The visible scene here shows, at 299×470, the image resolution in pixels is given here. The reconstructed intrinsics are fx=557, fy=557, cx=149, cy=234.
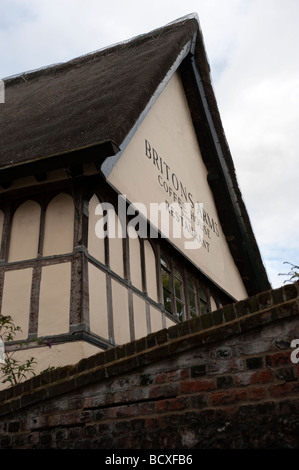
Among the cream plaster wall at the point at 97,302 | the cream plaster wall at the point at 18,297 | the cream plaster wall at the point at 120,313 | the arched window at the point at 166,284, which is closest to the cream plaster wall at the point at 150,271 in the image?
the arched window at the point at 166,284

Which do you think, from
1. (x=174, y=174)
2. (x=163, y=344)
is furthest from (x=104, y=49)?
(x=163, y=344)

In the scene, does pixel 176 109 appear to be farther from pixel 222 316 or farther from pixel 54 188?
pixel 222 316

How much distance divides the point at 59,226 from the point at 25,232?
496 mm

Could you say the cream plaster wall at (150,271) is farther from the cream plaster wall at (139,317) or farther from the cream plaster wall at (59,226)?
the cream plaster wall at (59,226)

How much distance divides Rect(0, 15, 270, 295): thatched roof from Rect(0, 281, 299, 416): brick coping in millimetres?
3092

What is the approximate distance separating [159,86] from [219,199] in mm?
3864

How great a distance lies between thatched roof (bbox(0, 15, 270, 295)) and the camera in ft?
22.6

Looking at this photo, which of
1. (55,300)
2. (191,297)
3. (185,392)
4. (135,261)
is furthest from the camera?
(191,297)

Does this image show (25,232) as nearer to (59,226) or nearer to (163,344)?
(59,226)

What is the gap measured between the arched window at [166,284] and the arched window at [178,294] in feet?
0.50

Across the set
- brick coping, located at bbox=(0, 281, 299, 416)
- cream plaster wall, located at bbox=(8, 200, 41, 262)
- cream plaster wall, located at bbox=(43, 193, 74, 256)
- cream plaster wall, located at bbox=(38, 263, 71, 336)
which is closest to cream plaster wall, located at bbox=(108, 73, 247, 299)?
cream plaster wall, located at bbox=(43, 193, 74, 256)

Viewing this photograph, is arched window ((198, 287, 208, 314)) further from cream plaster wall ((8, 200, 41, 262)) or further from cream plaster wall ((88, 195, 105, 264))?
cream plaster wall ((8, 200, 41, 262))

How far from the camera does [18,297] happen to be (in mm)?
6777
